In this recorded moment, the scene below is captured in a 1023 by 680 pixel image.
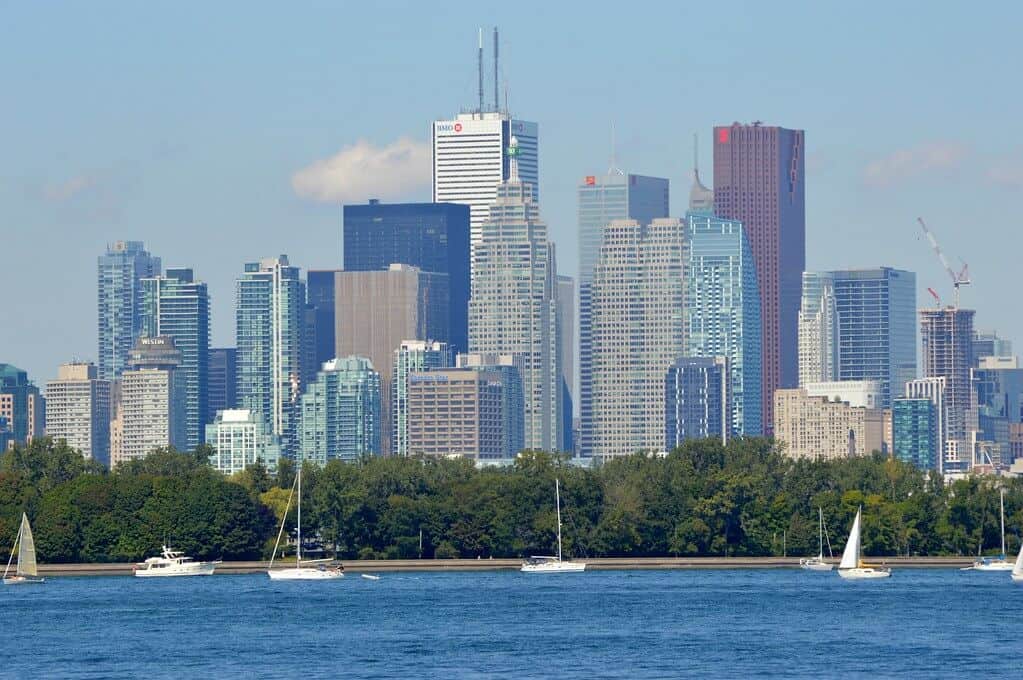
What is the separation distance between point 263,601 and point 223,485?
1075 inches

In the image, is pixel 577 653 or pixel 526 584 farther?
pixel 526 584

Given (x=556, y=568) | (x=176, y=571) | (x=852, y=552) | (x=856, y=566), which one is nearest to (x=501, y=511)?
(x=556, y=568)

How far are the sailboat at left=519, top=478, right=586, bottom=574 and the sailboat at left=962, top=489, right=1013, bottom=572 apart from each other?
75.8 feet

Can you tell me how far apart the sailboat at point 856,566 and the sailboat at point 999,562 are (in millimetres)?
6634

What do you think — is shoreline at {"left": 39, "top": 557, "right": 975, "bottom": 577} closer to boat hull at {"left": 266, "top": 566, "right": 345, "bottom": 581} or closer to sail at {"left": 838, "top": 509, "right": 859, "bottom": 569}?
boat hull at {"left": 266, "top": 566, "right": 345, "bottom": 581}

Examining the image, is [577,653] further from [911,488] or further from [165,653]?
[911,488]

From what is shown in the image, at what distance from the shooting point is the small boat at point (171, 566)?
5778 inches

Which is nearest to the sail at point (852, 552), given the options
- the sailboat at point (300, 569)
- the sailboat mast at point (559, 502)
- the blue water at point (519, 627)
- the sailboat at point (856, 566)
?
the sailboat at point (856, 566)

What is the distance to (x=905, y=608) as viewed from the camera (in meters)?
120

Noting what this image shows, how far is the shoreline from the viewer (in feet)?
497

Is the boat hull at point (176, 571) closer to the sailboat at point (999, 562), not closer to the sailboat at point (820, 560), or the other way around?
the sailboat at point (820, 560)

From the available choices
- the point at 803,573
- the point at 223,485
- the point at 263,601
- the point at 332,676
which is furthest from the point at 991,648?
the point at 223,485

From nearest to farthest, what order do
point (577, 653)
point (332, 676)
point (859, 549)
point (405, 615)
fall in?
point (332, 676) → point (577, 653) → point (405, 615) → point (859, 549)

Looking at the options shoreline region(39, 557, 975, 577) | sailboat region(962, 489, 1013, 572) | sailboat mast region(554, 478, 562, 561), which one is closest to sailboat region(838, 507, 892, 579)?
sailboat region(962, 489, 1013, 572)
